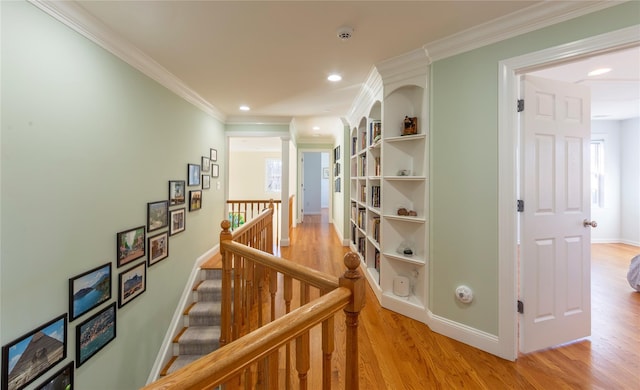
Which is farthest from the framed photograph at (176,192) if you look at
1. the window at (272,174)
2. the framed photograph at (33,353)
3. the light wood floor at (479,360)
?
the window at (272,174)

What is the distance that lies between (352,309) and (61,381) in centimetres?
196

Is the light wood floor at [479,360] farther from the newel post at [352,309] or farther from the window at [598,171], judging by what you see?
the window at [598,171]

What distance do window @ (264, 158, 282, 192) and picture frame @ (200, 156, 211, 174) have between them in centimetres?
554

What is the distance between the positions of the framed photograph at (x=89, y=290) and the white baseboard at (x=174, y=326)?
1132 millimetres

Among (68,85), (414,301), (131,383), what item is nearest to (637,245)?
(414,301)

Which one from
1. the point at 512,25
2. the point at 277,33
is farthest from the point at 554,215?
the point at 277,33

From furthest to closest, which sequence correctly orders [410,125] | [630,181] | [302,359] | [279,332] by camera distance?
[630,181], [410,125], [302,359], [279,332]

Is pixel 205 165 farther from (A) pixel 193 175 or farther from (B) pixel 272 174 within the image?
(B) pixel 272 174

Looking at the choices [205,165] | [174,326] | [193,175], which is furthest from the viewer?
[205,165]

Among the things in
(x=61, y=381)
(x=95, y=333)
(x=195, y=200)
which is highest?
(x=195, y=200)

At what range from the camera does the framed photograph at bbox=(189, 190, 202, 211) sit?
132 inches

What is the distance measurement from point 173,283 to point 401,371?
2555 mm

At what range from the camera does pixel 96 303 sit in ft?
6.16

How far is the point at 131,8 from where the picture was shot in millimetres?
1638
